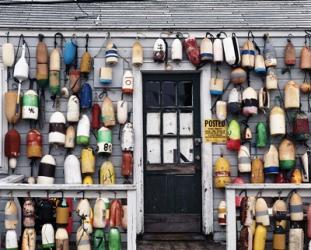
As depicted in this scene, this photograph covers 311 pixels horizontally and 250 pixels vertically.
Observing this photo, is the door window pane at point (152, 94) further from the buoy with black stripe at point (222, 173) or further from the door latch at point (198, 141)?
the buoy with black stripe at point (222, 173)

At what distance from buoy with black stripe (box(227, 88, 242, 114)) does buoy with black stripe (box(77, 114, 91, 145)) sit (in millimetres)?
1889

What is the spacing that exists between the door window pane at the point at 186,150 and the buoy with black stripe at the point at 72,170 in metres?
1.41

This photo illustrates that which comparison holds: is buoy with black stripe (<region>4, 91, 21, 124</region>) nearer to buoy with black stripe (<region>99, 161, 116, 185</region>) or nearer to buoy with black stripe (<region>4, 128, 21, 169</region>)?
Result: buoy with black stripe (<region>4, 128, 21, 169</region>)

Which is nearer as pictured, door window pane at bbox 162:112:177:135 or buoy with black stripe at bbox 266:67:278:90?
buoy with black stripe at bbox 266:67:278:90

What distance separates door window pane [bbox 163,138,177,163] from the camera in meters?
6.91

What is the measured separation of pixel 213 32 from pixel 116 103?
5.37 feet

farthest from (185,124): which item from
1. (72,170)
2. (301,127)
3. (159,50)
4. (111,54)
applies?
(72,170)

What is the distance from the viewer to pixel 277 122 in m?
6.63

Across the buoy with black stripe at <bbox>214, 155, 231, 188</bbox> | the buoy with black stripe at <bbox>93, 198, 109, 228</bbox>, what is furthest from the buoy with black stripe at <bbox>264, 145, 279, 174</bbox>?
the buoy with black stripe at <bbox>93, 198, 109, 228</bbox>

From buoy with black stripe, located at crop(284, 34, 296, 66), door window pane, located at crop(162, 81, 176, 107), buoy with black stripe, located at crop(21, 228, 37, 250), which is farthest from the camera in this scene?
door window pane, located at crop(162, 81, 176, 107)

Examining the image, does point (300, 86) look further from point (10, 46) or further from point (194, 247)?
point (10, 46)

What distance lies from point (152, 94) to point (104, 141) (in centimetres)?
97

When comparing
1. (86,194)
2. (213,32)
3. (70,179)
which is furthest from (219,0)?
(86,194)

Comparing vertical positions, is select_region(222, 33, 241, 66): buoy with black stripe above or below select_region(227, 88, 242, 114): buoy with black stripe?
above
